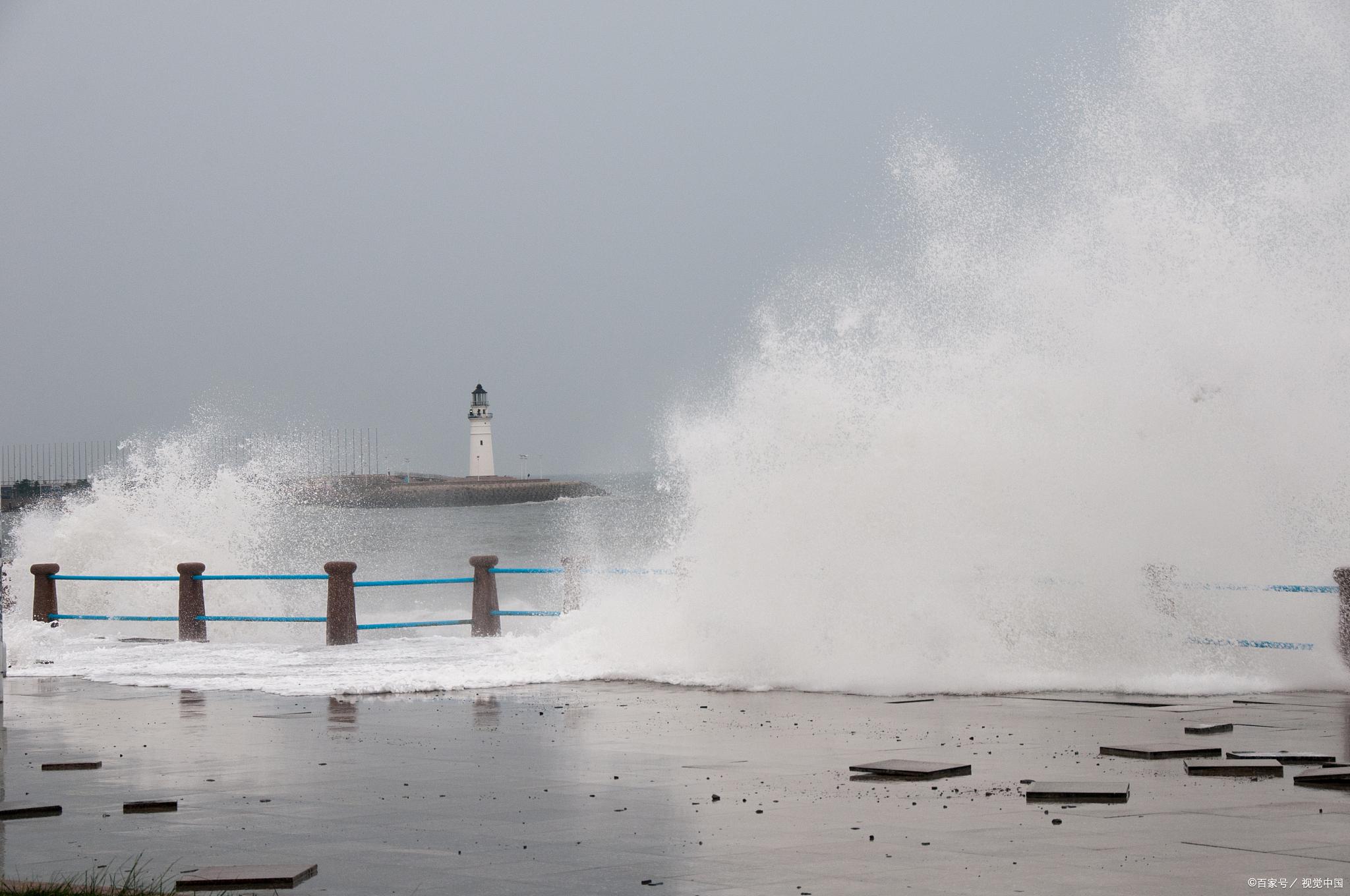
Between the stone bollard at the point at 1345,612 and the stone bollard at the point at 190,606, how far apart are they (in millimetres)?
15413

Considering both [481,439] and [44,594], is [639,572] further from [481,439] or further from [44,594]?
[481,439]

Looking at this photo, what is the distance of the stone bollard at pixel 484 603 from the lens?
862 inches

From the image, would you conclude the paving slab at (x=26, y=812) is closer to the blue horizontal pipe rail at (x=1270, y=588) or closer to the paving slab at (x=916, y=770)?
the paving slab at (x=916, y=770)

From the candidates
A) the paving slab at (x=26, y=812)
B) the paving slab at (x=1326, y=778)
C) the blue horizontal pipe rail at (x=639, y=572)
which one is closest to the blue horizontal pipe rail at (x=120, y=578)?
the blue horizontal pipe rail at (x=639, y=572)

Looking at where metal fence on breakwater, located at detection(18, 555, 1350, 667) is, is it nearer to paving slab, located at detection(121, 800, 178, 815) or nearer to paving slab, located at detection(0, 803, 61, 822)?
paving slab, located at detection(121, 800, 178, 815)

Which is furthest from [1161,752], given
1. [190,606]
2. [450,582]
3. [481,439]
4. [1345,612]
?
[481,439]

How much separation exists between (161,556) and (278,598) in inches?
148

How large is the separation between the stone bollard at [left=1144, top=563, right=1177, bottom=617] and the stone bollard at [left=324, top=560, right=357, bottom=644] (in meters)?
10.4

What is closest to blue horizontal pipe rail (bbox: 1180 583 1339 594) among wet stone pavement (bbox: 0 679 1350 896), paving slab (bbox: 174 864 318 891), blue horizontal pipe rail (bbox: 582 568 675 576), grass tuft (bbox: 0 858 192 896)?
wet stone pavement (bbox: 0 679 1350 896)

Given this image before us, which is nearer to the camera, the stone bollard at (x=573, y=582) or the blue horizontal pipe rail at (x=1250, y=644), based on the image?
the blue horizontal pipe rail at (x=1250, y=644)

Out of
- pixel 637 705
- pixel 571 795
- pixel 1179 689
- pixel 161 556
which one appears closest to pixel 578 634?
pixel 637 705

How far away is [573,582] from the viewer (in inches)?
903

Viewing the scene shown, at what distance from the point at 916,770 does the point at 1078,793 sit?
1253 mm

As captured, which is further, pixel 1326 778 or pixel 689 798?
pixel 689 798
